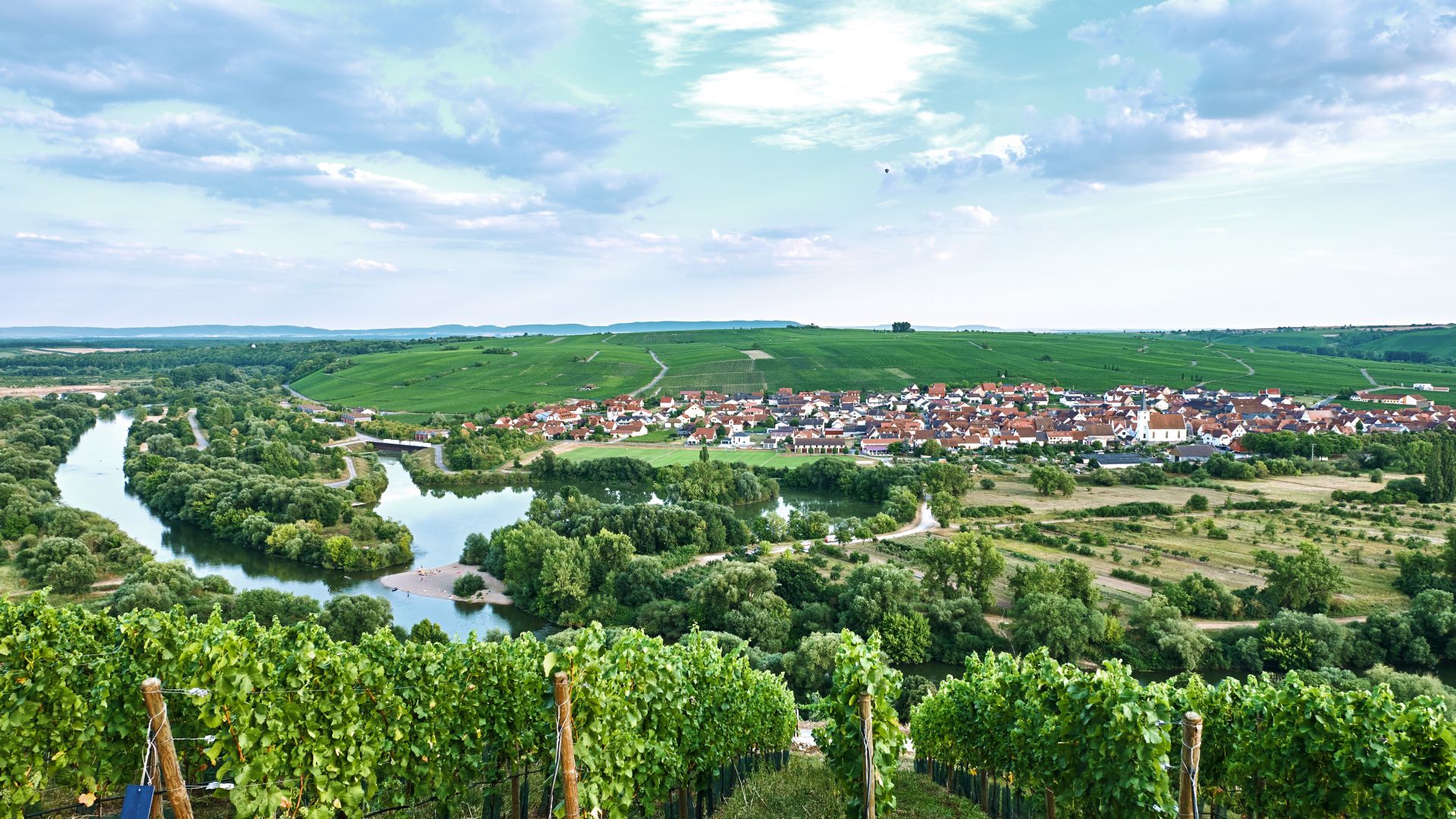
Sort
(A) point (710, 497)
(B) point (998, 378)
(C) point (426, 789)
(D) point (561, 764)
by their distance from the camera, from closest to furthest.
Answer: (D) point (561, 764) → (C) point (426, 789) → (A) point (710, 497) → (B) point (998, 378)

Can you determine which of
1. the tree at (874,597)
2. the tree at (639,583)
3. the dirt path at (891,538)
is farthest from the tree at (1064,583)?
the tree at (639,583)

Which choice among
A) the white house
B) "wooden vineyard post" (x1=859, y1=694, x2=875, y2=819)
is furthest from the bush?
the white house

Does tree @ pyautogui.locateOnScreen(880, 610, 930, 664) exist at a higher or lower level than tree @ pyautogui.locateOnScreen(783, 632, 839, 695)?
lower

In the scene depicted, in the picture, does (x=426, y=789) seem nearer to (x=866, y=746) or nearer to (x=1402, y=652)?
(x=866, y=746)

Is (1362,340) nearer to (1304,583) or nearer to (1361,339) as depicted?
(1361,339)

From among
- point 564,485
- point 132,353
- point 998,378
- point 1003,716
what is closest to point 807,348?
point 998,378

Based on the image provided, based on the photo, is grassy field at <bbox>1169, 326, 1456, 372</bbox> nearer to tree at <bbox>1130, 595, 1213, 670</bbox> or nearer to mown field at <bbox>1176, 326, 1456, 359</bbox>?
mown field at <bbox>1176, 326, 1456, 359</bbox>

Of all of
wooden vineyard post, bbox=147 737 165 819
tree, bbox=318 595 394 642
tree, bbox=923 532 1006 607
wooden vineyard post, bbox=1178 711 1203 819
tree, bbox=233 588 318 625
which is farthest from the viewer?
tree, bbox=923 532 1006 607
